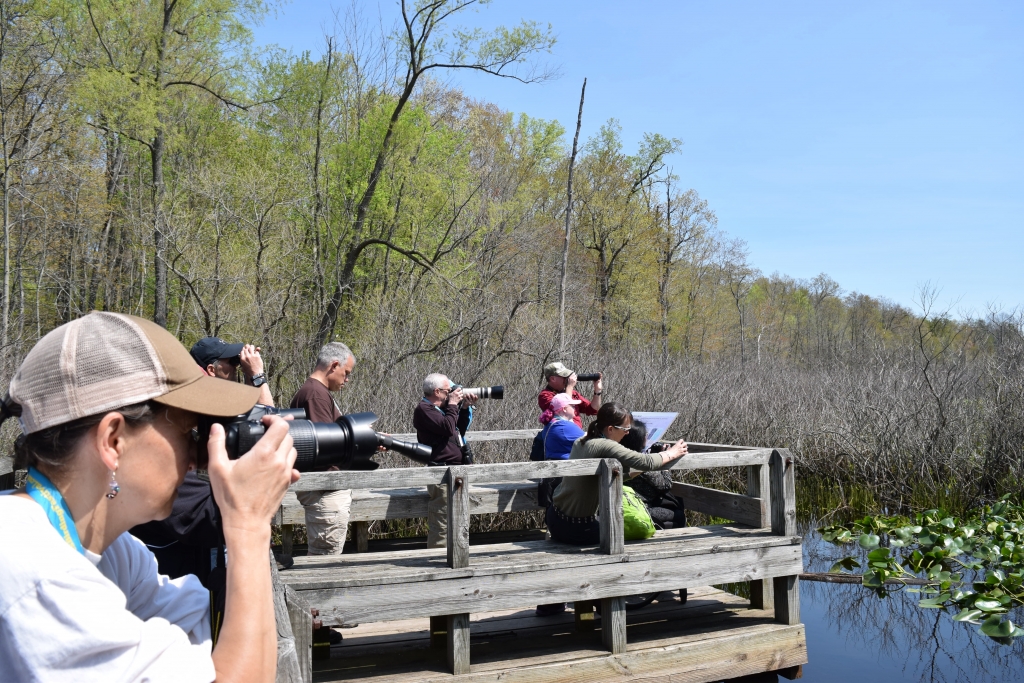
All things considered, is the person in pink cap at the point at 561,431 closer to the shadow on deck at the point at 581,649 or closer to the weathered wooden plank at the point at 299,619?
the shadow on deck at the point at 581,649

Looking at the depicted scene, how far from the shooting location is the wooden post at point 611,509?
5.25 meters

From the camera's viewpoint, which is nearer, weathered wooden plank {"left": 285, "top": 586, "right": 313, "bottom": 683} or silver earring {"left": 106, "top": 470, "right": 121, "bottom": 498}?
silver earring {"left": 106, "top": 470, "right": 121, "bottom": 498}

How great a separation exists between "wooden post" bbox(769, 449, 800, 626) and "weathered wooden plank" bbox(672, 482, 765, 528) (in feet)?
0.50

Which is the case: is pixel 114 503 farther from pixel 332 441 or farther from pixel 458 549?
pixel 458 549

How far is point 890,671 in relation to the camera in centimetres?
746

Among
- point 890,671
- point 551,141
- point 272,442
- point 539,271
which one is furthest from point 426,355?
point 551,141

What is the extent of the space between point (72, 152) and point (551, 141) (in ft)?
55.5

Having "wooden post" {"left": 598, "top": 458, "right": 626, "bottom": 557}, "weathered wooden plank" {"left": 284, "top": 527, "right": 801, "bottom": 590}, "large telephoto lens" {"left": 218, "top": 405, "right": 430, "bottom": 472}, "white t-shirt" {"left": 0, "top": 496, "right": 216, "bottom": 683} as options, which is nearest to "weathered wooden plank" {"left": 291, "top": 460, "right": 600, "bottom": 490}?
"wooden post" {"left": 598, "top": 458, "right": 626, "bottom": 557}

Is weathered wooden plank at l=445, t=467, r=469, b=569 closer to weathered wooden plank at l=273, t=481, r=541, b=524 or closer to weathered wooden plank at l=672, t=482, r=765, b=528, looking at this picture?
weathered wooden plank at l=273, t=481, r=541, b=524

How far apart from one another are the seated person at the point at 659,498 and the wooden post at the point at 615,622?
1.03 m

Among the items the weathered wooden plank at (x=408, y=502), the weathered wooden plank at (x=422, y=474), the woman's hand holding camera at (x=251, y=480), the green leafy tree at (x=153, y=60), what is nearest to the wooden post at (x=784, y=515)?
the weathered wooden plank at (x=422, y=474)

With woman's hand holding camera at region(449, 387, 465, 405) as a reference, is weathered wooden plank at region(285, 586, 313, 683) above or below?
below

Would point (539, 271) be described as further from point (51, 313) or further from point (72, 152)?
point (51, 313)

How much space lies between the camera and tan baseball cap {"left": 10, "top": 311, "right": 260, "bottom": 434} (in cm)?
125
